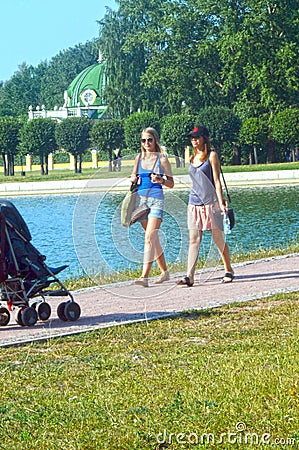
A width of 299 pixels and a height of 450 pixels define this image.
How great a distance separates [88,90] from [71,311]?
76386 millimetres

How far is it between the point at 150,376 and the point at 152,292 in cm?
321

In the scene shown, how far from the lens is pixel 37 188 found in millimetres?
42438

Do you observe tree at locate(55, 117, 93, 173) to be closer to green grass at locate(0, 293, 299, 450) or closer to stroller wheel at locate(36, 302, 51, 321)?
stroller wheel at locate(36, 302, 51, 321)

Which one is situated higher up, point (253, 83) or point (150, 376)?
point (253, 83)

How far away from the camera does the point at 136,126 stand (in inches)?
2131

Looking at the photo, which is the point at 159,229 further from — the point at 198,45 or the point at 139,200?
the point at 198,45

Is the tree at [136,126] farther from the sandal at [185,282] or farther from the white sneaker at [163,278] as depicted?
the sandal at [185,282]

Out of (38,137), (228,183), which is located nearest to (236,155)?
(38,137)

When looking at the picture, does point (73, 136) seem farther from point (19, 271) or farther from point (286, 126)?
point (19, 271)

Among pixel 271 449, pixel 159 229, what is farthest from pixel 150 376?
pixel 159 229

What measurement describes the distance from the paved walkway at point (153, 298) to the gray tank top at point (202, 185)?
2.79 ft

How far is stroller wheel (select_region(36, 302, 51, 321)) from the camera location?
699 centimetres

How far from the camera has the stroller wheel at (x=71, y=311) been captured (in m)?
6.92

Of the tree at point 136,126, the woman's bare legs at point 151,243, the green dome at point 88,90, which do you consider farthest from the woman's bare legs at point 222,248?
the green dome at point 88,90
